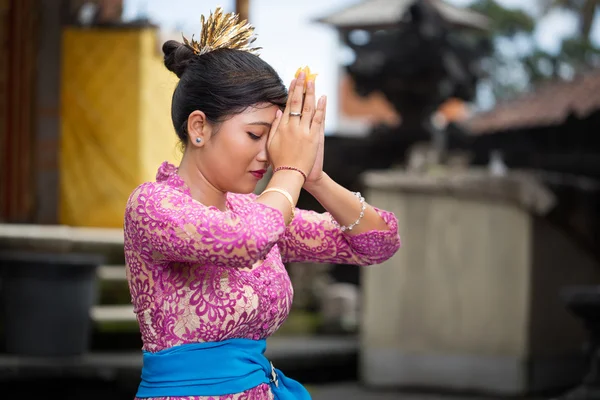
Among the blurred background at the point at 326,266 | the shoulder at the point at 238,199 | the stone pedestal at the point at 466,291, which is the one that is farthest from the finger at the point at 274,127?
the stone pedestal at the point at 466,291

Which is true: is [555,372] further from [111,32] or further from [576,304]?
[111,32]

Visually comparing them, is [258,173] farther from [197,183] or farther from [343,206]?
[343,206]

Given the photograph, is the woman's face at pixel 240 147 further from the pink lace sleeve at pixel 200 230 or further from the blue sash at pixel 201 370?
the blue sash at pixel 201 370

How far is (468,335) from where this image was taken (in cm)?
717

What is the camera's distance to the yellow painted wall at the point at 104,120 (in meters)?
8.65

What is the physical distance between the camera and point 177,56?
2248mm

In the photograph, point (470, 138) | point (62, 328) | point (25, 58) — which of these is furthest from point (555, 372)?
point (470, 138)

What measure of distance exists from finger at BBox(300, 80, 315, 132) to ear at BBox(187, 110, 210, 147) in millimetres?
220

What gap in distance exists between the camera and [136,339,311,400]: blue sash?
6.82 ft

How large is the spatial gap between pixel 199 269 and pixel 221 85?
0.40m

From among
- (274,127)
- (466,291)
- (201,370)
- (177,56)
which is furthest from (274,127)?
(466,291)

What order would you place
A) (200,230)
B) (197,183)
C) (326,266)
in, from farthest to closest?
1. (326,266)
2. (197,183)
3. (200,230)

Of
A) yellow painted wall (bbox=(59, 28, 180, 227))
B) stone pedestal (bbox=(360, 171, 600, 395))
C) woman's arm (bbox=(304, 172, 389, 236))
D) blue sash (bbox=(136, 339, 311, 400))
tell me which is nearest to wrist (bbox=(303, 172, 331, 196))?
woman's arm (bbox=(304, 172, 389, 236))

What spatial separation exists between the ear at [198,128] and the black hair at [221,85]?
0.01 metres
